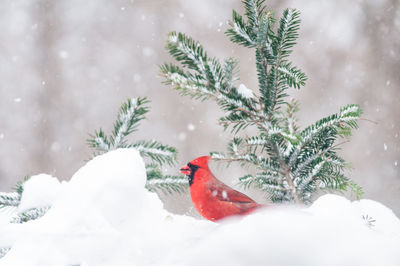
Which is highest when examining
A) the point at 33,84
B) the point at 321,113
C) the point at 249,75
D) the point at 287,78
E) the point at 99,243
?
the point at 249,75

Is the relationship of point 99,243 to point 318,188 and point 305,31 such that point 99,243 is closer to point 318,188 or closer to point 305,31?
point 318,188

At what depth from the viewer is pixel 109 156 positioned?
825mm

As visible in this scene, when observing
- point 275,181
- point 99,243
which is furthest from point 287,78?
point 99,243

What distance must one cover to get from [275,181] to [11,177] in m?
6.61

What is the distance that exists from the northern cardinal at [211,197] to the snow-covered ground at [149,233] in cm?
16

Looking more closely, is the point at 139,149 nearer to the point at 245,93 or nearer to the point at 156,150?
the point at 156,150

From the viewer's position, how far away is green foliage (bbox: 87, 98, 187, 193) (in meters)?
1.02

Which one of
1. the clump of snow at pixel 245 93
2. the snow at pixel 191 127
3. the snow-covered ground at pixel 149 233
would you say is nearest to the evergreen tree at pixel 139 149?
the snow-covered ground at pixel 149 233

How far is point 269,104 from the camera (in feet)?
3.15

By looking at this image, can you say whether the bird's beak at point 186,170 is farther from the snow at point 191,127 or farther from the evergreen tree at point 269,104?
the snow at point 191,127

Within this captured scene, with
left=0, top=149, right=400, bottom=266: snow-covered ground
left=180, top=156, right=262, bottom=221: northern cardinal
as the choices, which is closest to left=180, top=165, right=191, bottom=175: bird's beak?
left=180, top=156, right=262, bottom=221: northern cardinal

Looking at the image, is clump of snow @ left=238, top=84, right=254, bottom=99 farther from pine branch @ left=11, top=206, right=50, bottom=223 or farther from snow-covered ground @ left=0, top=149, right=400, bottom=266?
pine branch @ left=11, top=206, right=50, bottom=223

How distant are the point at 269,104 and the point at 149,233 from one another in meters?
0.47

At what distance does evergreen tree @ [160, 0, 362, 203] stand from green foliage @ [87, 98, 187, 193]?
0.14m
